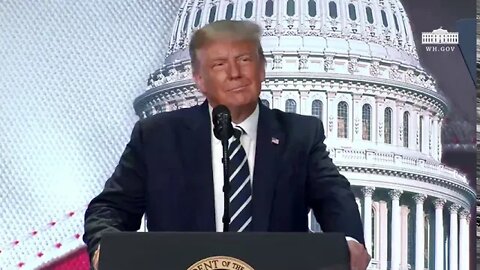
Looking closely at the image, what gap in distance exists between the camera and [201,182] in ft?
7.63

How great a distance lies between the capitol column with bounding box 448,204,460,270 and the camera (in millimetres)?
5590

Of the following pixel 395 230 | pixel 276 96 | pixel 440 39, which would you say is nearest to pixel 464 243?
pixel 395 230

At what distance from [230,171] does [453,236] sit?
3.63 m

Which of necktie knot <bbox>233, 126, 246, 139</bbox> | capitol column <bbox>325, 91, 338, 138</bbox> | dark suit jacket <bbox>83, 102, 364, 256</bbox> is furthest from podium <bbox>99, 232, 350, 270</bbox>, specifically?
capitol column <bbox>325, 91, 338, 138</bbox>

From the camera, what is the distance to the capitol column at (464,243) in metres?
5.54

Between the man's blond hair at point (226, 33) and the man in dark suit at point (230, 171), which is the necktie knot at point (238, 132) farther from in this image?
the man's blond hair at point (226, 33)

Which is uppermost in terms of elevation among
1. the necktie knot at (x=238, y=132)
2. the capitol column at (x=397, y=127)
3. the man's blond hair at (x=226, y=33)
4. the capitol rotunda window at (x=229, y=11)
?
the capitol rotunda window at (x=229, y=11)

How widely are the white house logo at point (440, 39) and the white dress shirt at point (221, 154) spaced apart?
338 centimetres

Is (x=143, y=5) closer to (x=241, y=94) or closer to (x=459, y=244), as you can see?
(x=459, y=244)

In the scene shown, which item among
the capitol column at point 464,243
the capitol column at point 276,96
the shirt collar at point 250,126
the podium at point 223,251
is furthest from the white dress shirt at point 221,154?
the capitol column at point 464,243

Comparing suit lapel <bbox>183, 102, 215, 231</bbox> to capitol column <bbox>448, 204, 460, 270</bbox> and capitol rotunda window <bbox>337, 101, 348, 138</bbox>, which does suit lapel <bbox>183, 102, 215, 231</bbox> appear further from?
capitol column <bbox>448, 204, 460, 270</bbox>

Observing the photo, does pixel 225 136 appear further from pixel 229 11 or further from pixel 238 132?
pixel 229 11

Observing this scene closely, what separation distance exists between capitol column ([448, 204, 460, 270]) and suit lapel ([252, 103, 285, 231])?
3420mm

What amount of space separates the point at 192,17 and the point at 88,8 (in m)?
0.67
